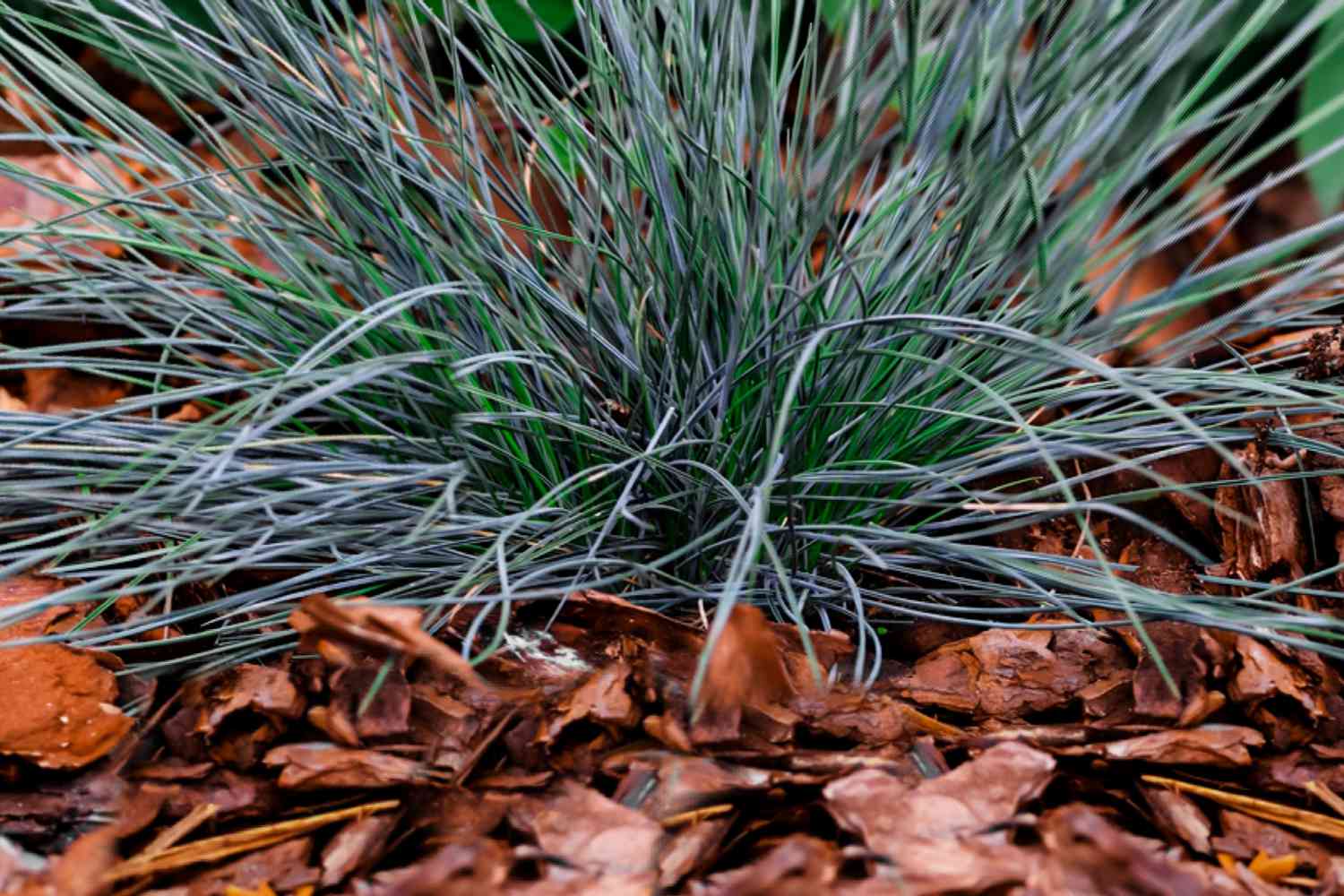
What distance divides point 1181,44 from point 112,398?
128cm

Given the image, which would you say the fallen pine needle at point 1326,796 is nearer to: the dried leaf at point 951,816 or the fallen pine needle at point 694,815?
the dried leaf at point 951,816

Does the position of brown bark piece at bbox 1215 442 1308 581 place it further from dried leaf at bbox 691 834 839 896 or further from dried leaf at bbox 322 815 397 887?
dried leaf at bbox 322 815 397 887

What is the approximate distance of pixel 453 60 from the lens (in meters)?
1.00

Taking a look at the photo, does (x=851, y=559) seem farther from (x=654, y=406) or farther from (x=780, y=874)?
(x=780, y=874)

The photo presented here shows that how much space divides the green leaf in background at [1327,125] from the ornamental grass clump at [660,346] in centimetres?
28

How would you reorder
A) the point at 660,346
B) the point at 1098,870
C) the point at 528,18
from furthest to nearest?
1. the point at 528,18
2. the point at 660,346
3. the point at 1098,870

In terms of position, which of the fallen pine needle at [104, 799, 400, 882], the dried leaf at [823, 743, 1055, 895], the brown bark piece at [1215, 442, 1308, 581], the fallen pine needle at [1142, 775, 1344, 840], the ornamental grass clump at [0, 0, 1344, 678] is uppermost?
the ornamental grass clump at [0, 0, 1344, 678]

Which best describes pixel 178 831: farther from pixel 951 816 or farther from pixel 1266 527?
pixel 1266 527

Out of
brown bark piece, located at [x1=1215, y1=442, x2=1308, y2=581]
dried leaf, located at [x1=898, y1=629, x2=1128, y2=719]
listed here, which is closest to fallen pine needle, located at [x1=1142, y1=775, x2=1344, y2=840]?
dried leaf, located at [x1=898, y1=629, x2=1128, y2=719]

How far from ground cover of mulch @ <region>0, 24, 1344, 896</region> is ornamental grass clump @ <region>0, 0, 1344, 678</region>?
0.05 m

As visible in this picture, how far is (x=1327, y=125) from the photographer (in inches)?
49.9

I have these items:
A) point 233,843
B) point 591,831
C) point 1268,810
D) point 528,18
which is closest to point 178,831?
point 233,843

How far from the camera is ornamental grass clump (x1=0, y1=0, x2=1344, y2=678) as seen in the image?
0.85 metres

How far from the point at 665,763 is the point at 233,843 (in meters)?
0.30
